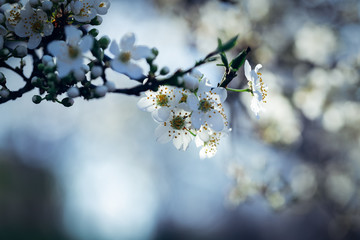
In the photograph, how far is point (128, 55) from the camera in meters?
0.81

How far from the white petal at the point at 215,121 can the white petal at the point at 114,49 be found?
1.01 ft

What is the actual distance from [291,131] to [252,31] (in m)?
1.15

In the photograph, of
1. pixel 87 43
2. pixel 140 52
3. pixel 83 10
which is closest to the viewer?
pixel 87 43

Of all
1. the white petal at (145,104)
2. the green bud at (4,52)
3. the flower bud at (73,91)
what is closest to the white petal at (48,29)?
the green bud at (4,52)

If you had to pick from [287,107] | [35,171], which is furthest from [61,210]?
[287,107]

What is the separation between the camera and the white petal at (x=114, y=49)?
2.58ft

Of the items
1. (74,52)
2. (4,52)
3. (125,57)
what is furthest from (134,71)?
(4,52)

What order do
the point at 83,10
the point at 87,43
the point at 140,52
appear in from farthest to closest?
the point at 83,10 → the point at 140,52 → the point at 87,43

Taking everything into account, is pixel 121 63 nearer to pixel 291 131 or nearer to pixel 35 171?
pixel 291 131

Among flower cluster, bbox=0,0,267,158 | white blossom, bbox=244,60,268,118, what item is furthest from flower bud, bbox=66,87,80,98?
white blossom, bbox=244,60,268,118

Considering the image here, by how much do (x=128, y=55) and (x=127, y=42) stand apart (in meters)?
0.04

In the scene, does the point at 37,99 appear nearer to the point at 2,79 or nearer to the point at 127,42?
the point at 2,79

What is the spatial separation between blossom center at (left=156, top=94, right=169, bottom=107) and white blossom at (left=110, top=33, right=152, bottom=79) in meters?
0.14

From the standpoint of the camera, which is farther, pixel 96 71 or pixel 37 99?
pixel 37 99
